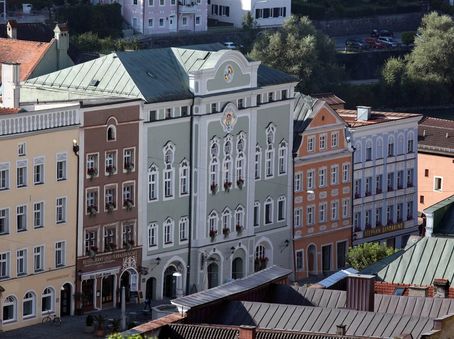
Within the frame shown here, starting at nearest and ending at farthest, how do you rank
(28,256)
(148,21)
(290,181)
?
(28,256) < (290,181) < (148,21)

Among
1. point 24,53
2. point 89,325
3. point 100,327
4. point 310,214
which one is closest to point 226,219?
point 310,214

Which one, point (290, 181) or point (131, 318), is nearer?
point (131, 318)

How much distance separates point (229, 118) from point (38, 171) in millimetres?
11977

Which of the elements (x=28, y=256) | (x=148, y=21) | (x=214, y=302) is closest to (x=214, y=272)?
(x=28, y=256)

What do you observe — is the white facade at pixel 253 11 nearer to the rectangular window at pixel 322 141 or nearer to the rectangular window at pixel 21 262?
the rectangular window at pixel 322 141

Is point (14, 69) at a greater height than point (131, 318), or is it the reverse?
point (14, 69)

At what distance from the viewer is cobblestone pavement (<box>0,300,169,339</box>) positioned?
94.7m

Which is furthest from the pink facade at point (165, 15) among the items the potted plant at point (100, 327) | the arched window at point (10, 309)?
the potted plant at point (100, 327)

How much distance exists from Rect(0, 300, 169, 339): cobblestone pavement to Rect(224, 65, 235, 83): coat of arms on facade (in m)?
11.6

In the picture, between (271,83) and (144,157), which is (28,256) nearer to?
(144,157)

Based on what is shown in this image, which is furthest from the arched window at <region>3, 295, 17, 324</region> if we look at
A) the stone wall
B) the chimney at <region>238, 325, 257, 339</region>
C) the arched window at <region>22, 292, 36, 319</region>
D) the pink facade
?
the stone wall

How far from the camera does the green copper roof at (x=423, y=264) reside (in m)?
82.0

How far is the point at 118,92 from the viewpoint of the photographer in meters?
102

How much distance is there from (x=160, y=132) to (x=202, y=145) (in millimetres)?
2599
